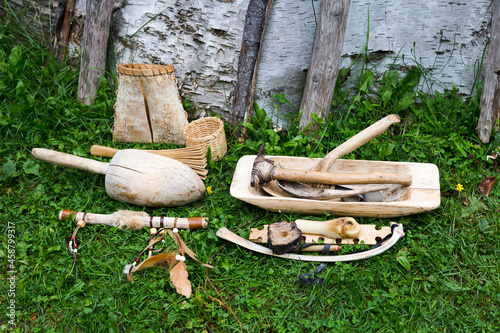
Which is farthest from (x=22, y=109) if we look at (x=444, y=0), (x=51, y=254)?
(x=444, y=0)

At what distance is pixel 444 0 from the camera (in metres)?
3.49

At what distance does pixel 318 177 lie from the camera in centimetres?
298

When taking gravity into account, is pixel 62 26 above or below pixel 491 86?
above

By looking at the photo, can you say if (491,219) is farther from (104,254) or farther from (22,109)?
(22,109)

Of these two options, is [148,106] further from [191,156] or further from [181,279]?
[181,279]

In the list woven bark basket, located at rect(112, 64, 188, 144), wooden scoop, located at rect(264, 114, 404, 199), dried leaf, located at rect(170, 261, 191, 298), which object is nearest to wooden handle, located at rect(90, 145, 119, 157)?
woven bark basket, located at rect(112, 64, 188, 144)

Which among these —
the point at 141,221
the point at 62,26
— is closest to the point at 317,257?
the point at 141,221

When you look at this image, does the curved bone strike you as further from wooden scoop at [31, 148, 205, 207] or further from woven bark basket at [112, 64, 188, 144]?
woven bark basket at [112, 64, 188, 144]

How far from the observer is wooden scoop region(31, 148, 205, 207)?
121 inches

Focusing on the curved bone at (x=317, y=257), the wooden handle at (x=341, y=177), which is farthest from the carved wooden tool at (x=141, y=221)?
the wooden handle at (x=341, y=177)

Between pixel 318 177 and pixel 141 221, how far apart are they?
1266mm

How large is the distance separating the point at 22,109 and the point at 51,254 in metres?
1.54

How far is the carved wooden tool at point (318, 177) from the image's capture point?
295 centimetres

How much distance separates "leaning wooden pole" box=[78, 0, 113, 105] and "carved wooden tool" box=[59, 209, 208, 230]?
56.8 inches
